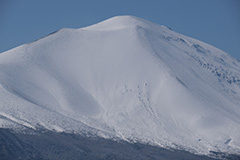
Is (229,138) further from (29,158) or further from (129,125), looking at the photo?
(29,158)

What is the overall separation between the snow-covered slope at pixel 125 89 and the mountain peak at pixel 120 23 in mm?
2366

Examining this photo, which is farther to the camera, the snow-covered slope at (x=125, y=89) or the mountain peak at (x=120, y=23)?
the mountain peak at (x=120, y=23)

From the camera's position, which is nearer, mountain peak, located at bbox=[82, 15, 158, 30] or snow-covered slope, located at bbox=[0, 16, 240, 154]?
snow-covered slope, located at bbox=[0, 16, 240, 154]

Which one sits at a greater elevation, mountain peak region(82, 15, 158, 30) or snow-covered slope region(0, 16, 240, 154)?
mountain peak region(82, 15, 158, 30)

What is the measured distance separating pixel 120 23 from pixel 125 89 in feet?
74.5

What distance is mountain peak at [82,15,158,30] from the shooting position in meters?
68.3

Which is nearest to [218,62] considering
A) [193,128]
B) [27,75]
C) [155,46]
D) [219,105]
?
[155,46]

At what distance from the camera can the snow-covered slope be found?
40531 millimetres

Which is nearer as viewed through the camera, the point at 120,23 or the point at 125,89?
the point at 125,89

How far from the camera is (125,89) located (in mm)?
49750

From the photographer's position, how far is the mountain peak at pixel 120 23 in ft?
224

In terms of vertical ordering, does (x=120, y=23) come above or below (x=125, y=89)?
above

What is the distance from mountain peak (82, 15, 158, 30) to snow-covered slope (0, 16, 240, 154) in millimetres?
2366

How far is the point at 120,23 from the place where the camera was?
70.1 m
